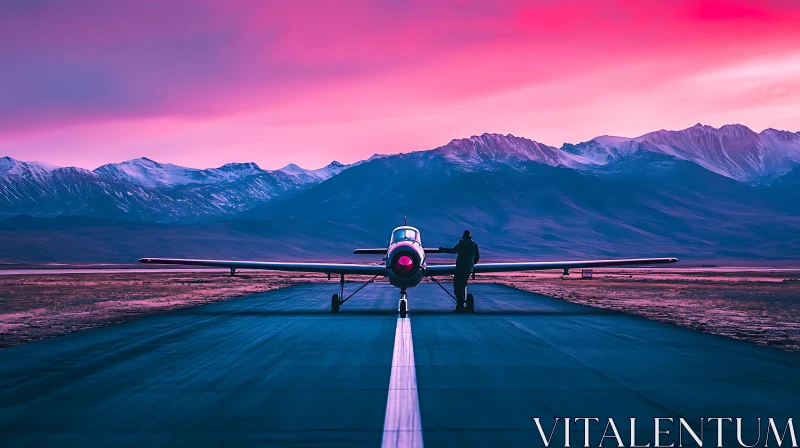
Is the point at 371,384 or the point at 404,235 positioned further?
the point at 404,235

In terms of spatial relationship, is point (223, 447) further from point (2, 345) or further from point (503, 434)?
point (2, 345)

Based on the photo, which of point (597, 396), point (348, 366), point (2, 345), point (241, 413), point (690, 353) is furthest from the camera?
point (2, 345)

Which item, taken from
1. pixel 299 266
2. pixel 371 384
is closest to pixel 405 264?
pixel 299 266

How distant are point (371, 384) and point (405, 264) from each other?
15.7m

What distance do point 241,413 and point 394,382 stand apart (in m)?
3.44

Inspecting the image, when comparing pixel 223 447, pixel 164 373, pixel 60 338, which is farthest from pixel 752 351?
pixel 60 338

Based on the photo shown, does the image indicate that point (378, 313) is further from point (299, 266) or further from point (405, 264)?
point (299, 266)

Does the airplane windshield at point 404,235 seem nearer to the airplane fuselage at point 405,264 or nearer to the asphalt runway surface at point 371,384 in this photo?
the airplane fuselage at point 405,264

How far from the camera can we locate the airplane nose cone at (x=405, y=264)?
30172 mm

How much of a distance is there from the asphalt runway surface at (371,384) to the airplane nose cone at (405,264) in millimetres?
4863

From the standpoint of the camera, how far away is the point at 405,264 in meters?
30.2

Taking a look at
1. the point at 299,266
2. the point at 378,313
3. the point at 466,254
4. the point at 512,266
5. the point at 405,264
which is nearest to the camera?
the point at 405,264

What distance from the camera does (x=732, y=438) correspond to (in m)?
10.3

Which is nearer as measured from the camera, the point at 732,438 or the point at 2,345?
the point at 732,438
